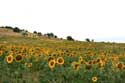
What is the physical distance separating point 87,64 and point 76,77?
72 cm

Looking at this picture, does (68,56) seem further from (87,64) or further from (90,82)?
(90,82)

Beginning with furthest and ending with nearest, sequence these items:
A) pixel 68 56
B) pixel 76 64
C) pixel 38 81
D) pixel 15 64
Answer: pixel 68 56 → pixel 15 64 → pixel 76 64 → pixel 38 81

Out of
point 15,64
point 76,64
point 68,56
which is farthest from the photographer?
point 68,56

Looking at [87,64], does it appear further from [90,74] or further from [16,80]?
[16,80]

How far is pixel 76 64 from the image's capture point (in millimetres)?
10523

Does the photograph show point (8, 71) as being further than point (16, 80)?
Yes

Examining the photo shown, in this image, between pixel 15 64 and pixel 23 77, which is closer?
pixel 23 77

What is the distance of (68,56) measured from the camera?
→ 557 inches

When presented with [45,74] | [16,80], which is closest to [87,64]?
[45,74]

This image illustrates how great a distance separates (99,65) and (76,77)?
977 mm

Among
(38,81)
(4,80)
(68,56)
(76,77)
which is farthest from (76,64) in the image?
(68,56)

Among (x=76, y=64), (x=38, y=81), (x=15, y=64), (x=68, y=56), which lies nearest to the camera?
(x=38, y=81)

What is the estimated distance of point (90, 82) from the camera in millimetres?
9977

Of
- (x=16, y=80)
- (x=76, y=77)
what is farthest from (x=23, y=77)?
(x=76, y=77)
